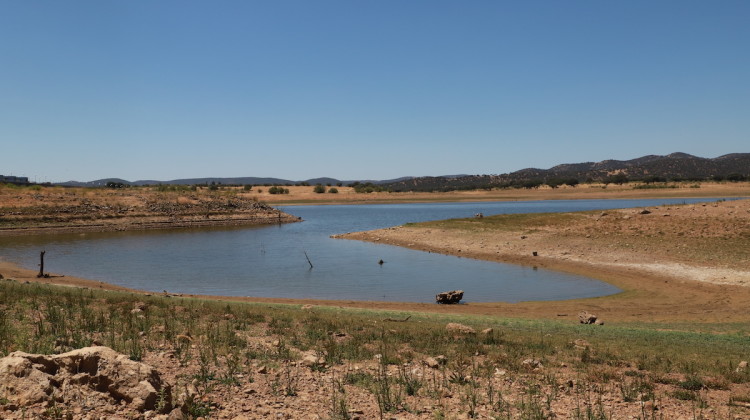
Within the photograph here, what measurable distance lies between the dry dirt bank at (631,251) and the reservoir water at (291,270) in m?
2.55

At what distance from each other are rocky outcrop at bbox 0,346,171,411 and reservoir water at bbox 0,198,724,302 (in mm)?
20287

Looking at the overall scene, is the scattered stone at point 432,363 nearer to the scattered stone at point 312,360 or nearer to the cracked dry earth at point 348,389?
the cracked dry earth at point 348,389

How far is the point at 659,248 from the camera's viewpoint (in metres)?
35.5

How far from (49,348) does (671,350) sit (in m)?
13.6

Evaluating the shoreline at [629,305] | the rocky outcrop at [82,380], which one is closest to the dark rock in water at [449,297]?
the shoreline at [629,305]

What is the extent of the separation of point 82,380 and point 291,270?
2926cm

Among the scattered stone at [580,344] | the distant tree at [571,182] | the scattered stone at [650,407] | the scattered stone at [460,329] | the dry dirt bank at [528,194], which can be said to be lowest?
the scattered stone at [580,344]

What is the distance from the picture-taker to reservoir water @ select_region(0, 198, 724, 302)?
27891 mm

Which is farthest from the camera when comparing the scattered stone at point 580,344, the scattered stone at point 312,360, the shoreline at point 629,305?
the shoreline at point 629,305

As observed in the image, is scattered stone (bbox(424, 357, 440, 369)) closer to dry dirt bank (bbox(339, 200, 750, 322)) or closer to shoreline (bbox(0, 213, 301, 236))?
dry dirt bank (bbox(339, 200, 750, 322))

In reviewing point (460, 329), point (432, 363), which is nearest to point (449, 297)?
point (460, 329)

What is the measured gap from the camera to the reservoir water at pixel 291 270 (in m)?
27.9

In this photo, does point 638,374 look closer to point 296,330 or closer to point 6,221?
point 296,330

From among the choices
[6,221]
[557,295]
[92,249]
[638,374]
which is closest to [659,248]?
[557,295]
